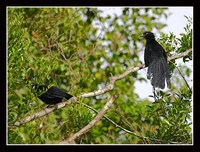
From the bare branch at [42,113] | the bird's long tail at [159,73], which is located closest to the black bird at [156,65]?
the bird's long tail at [159,73]

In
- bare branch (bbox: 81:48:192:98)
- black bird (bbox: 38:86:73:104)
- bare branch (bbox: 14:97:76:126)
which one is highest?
bare branch (bbox: 81:48:192:98)

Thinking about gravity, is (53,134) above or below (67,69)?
below

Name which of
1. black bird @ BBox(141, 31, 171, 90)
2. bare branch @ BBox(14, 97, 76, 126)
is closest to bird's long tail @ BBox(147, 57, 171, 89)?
black bird @ BBox(141, 31, 171, 90)

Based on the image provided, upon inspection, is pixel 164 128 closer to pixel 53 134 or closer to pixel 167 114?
pixel 167 114

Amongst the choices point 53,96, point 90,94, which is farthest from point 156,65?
point 53,96

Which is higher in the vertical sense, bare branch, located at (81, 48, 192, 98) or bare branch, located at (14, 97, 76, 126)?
bare branch, located at (81, 48, 192, 98)

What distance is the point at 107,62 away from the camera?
16.9 ft

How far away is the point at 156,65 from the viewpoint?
301 cm

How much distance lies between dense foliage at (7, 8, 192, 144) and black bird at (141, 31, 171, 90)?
0.08 m

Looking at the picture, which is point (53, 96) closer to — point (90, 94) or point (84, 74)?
point (90, 94)

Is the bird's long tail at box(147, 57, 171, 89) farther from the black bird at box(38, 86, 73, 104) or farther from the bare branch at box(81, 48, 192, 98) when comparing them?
the black bird at box(38, 86, 73, 104)

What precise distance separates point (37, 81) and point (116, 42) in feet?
8.65

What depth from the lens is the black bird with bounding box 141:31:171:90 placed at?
289cm
